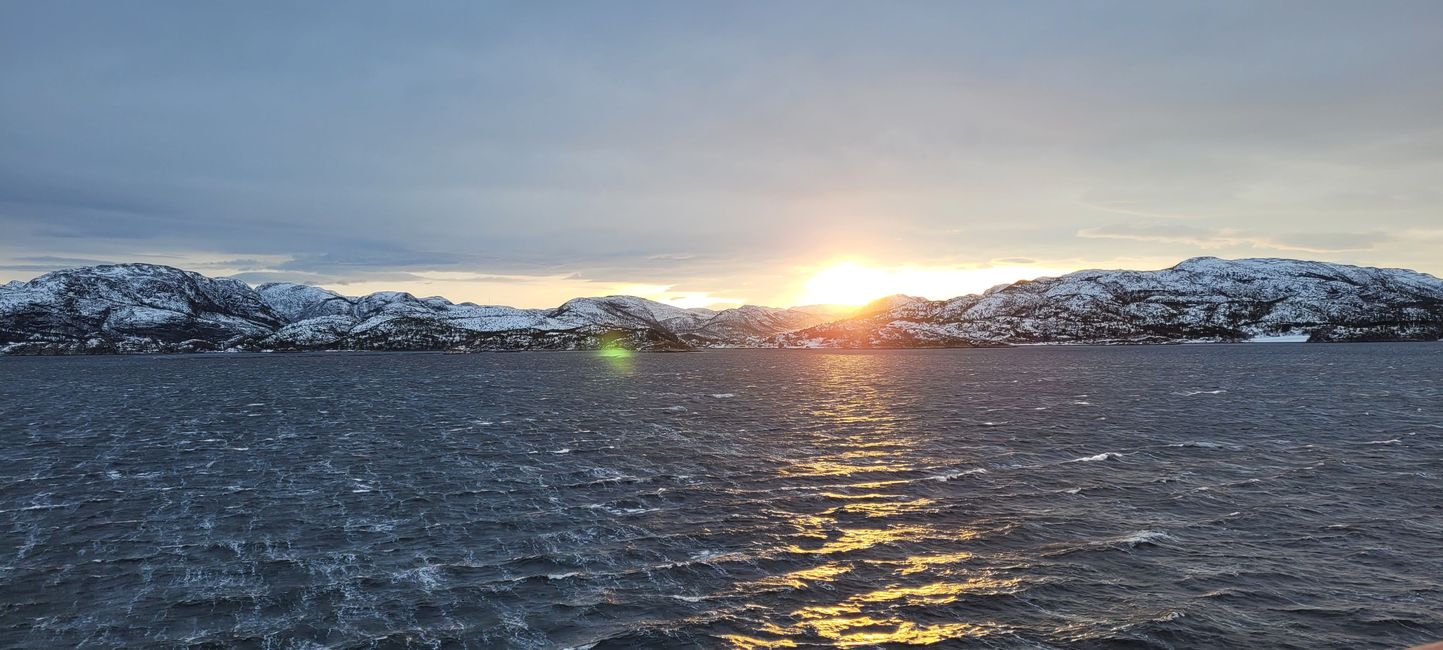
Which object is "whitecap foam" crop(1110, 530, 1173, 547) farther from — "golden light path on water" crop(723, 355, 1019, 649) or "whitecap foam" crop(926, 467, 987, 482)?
"whitecap foam" crop(926, 467, 987, 482)

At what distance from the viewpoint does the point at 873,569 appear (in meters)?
37.2

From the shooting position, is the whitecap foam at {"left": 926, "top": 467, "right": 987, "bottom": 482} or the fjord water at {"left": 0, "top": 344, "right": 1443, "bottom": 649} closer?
the fjord water at {"left": 0, "top": 344, "right": 1443, "bottom": 649}

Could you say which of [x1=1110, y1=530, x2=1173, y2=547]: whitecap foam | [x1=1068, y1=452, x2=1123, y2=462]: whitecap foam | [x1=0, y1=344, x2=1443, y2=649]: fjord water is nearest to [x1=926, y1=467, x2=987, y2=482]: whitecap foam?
[x1=0, y1=344, x2=1443, y2=649]: fjord water

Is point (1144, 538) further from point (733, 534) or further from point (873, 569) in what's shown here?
point (733, 534)

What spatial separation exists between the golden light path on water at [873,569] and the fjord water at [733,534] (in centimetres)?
19

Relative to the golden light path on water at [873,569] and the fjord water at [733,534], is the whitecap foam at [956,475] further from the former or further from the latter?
the golden light path on water at [873,569]

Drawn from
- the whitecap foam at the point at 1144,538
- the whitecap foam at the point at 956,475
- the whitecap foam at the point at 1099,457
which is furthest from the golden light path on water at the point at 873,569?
the whitecap foam at the point at 1099,457

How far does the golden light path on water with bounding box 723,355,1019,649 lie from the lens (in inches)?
1166

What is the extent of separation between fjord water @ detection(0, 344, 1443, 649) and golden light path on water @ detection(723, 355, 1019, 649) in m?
0.19

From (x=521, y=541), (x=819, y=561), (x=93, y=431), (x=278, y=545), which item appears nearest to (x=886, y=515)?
(x=819, y=561)

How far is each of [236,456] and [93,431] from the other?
3705 centimetres

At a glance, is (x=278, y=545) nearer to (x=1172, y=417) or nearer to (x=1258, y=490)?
(x=1258, y=490)

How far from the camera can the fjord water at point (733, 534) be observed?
30500 millimetres

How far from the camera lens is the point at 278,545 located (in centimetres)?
4162
